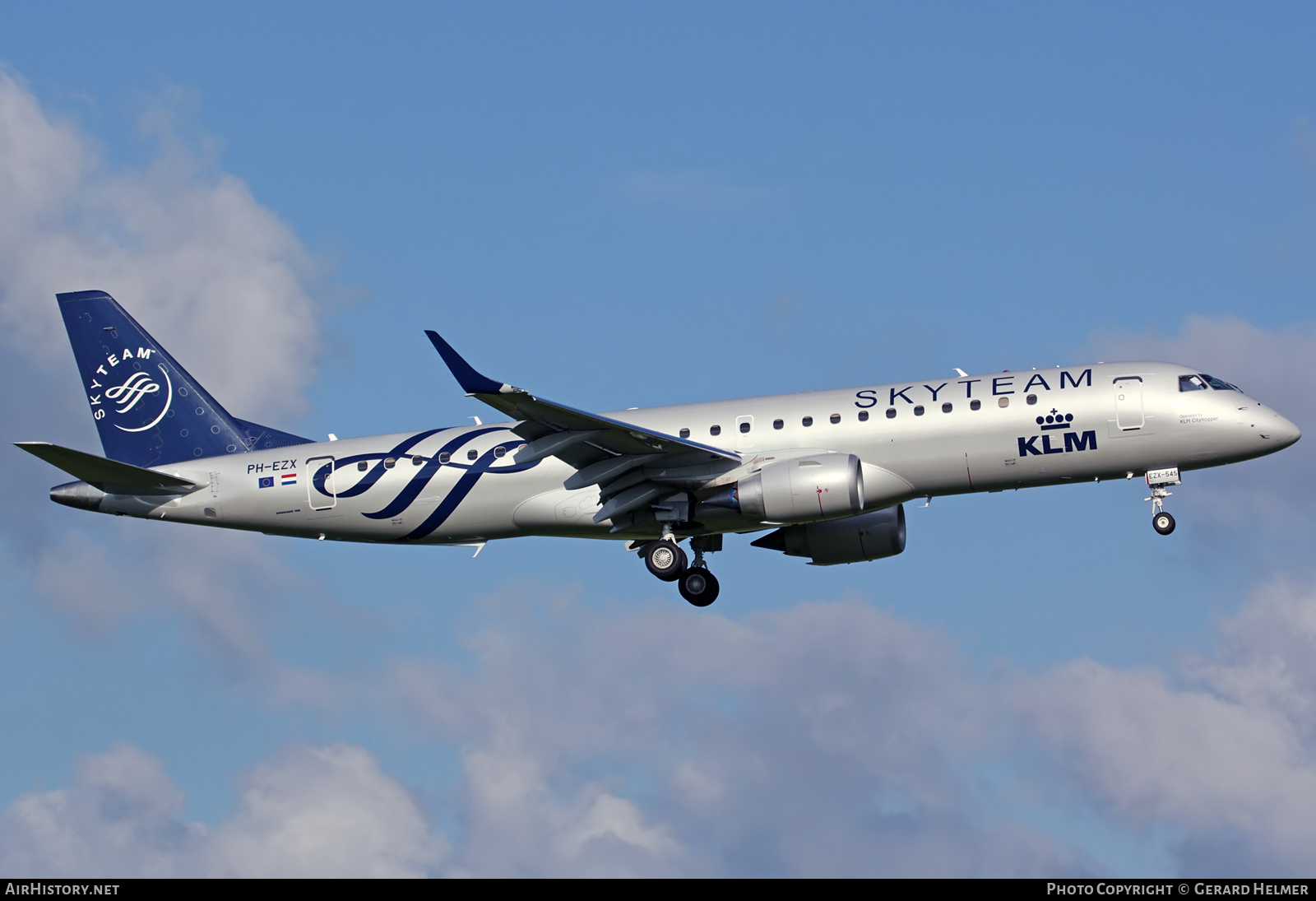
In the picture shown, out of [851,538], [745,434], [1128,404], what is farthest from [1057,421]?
[745,434]

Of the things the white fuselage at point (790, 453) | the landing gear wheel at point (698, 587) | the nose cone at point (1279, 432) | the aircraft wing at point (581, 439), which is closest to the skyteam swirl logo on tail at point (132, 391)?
the white fuselage at point (790, 453)

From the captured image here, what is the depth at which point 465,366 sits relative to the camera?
1374 inches

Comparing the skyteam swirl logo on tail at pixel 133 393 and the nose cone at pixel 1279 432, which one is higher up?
the skyteam swirl logo on tail at pixel 133 393

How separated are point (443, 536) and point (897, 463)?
1212 cm

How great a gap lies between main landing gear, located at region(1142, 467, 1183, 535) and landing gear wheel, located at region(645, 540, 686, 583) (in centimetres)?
1154

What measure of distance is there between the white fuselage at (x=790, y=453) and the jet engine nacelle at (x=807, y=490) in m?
0.73

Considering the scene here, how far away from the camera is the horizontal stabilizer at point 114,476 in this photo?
4016 centimetres

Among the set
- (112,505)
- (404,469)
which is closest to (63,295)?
(112,505)

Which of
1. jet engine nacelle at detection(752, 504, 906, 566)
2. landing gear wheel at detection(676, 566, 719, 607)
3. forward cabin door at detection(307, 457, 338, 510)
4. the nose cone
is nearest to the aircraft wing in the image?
landing gear wheel at detection(676, 566, 719, 607)

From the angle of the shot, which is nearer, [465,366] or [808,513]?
[465,366]

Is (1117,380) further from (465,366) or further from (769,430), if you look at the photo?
(465,366)

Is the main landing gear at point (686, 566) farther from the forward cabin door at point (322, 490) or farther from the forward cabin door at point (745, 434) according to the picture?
the forward cabin door at point (322, 490)
